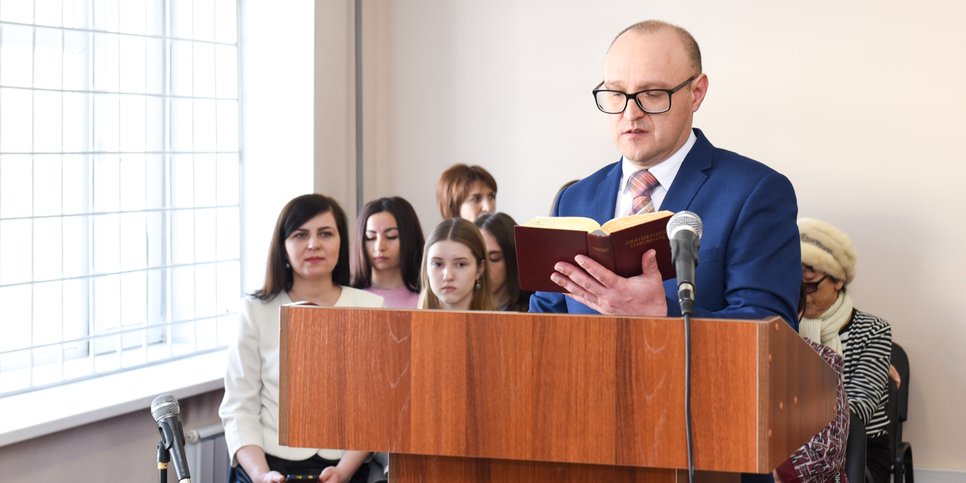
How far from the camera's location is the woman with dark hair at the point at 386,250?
3.96 meters

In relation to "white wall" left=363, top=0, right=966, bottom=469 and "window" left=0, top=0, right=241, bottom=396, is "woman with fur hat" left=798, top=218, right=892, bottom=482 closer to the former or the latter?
"white wall" left=363, top=0, right=966, bottom=469

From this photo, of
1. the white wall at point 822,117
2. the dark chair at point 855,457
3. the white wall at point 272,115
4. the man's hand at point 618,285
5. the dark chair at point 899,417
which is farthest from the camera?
the white wall at point 272,115

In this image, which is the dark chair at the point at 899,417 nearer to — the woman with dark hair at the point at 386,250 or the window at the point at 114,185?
the woman with dark hair at the point at 386,250

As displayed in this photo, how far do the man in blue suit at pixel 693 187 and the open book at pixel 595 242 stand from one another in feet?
0.85

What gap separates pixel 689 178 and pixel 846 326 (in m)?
2.29

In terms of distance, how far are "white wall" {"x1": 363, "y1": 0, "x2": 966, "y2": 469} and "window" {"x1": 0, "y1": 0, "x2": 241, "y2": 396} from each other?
923 mm

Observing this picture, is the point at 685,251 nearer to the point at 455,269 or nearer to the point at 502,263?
the point at 455,269

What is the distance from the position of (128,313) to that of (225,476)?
772mm

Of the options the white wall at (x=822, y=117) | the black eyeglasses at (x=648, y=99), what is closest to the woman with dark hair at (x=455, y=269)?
the white wall at (x=822, y=117)

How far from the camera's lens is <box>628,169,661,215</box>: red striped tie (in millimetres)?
1757

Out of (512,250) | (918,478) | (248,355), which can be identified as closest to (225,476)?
(248,355)

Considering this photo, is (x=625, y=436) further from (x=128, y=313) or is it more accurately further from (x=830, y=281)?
(x=128, y=313)

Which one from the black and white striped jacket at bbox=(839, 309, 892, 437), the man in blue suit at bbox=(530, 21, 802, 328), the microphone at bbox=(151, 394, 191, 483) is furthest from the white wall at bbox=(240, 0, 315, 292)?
the man in blue suit at bbox=(530, 21, 802, 328)

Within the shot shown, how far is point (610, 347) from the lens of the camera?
113 cm
